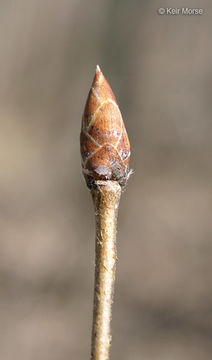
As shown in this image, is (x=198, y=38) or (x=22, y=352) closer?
(x=22, y=352)

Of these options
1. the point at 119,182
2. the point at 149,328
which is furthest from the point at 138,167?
the point at 119,182

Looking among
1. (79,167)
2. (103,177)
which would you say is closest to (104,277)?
(103,177)

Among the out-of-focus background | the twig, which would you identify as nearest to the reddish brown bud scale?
the twig

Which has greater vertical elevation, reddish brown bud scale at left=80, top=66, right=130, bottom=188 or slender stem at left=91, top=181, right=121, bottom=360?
reddish brown bud scale at left=80, top=66, right=130, bottom=188

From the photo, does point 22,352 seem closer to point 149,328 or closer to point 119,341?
point 119,341

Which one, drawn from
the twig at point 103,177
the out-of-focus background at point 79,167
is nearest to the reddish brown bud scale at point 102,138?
the twig at point 103,177

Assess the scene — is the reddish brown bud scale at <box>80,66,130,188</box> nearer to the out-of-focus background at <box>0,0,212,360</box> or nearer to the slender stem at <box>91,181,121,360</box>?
the slender stem at <box>91,181,121,360</box>

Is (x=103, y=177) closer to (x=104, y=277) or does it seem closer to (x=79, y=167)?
(x=104, y=277)
